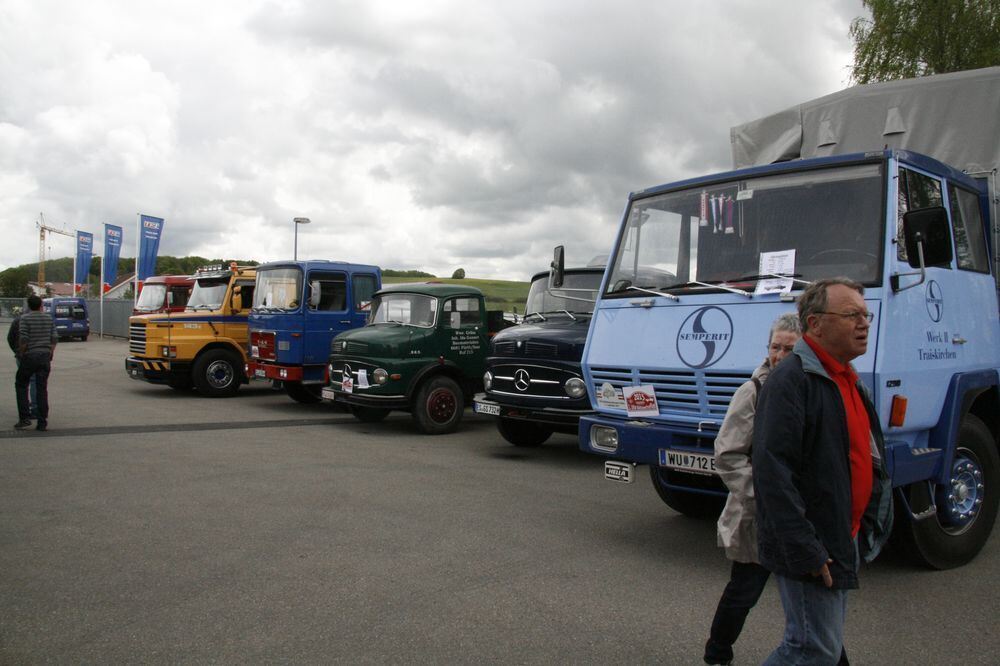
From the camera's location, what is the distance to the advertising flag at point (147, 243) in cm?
3334

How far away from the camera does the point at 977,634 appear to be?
4.14 m

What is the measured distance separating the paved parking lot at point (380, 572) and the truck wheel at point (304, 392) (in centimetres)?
527

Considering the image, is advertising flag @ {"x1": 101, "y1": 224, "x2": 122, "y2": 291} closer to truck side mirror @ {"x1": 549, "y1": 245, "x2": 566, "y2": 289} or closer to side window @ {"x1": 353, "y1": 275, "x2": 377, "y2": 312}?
side window @ {"x1": 353, "y1": 275, "x2": 377, "y2": 312}

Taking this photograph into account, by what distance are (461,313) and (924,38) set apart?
14.5 meters

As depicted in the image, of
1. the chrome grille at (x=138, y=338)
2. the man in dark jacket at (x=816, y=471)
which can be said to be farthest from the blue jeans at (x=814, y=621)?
the chrome grille at (x=138, y=338)

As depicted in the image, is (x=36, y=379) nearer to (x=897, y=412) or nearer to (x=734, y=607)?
(x=734, y=607)

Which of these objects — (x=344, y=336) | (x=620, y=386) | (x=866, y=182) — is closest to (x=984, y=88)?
(x=866, y=182)

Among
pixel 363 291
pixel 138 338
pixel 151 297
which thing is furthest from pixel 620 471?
pixel 151 297

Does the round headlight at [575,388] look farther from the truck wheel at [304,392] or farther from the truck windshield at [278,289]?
the truck wheel at [304,392]

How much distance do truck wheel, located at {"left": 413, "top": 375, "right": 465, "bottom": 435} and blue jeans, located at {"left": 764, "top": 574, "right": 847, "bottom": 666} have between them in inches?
347

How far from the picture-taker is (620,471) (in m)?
5.49

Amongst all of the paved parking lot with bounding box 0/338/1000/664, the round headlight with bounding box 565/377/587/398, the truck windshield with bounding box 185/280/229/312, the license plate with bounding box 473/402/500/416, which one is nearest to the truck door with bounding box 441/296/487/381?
the license plate with bounding box 473/402/500/416

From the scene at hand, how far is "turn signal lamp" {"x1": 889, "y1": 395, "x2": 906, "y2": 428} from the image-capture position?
4617 mm

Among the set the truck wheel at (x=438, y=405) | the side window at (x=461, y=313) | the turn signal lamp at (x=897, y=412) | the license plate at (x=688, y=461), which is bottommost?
the truck wheel at (x=438, y=405)
